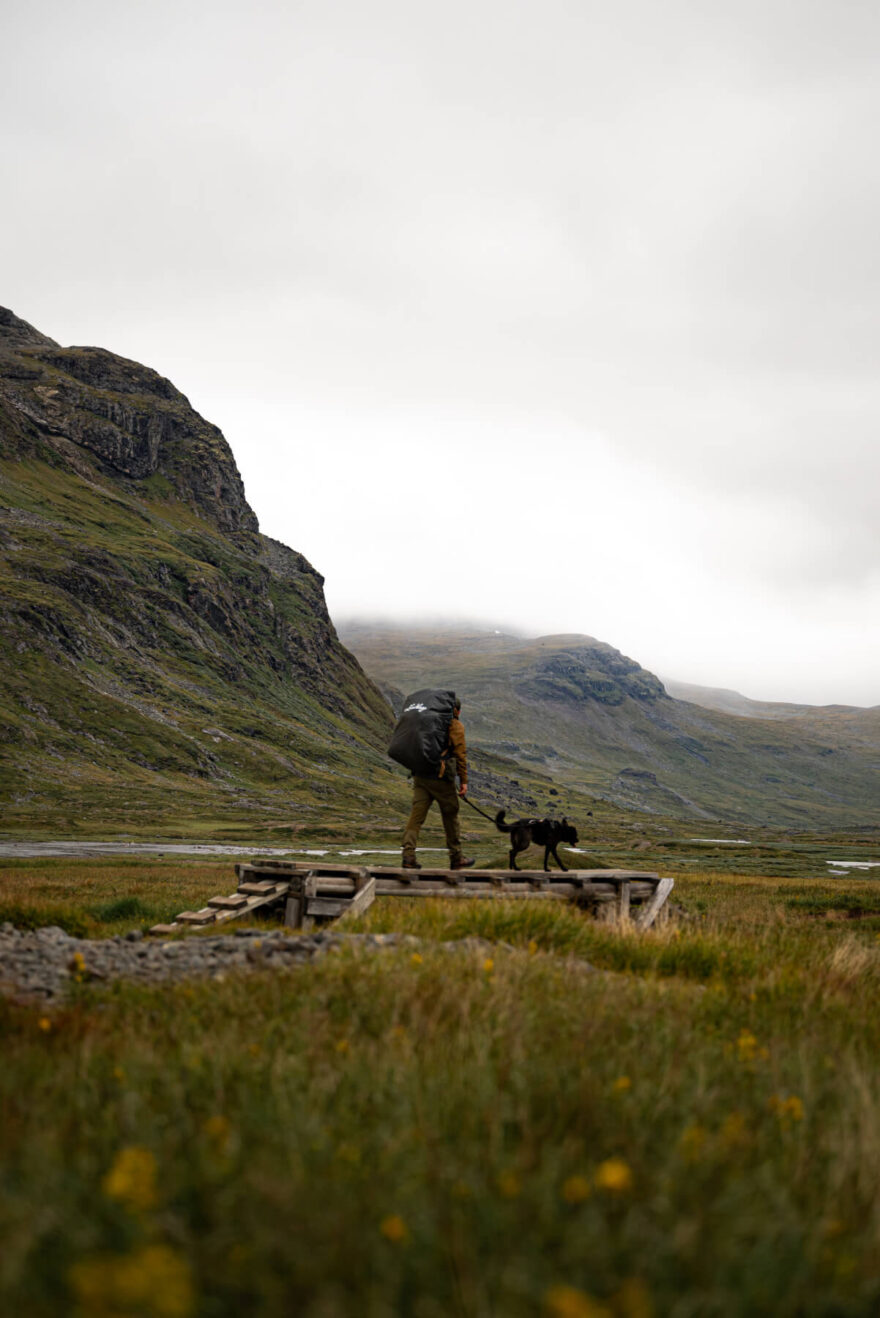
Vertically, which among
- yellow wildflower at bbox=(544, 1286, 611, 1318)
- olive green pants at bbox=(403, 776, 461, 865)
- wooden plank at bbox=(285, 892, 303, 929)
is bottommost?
wooden plank at bbox=(285, 892, 303, 929)

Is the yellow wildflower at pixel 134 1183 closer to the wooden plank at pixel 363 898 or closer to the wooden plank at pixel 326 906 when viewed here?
the wooden plank at pixel 363 898

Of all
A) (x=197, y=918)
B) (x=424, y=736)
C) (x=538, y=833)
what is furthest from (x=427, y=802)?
(x=197, y=918)

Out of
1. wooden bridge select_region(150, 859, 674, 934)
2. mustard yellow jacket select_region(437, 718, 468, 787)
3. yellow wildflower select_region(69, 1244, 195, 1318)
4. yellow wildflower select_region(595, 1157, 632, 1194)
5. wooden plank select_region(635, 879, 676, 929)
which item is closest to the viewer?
yellow wildflower select_region(69, 1244, 195, 1318)

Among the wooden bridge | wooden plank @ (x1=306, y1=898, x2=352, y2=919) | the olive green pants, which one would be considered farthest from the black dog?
wooden plank @ (x1=306, y1=898, x2=352, y2=919)

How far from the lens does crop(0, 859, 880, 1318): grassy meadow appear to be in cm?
210

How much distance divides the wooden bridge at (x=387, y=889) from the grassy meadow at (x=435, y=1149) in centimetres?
718

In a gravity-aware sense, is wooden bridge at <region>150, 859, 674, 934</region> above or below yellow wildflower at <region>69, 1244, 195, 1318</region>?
below

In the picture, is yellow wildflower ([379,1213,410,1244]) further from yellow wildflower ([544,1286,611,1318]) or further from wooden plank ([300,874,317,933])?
wooden plank ([300,874,317,933])

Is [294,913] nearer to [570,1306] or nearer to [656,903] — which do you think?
[656,903]

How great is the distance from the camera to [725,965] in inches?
301

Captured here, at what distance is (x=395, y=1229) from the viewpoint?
2.17 meters

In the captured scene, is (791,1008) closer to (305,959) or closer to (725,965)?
(725,965)

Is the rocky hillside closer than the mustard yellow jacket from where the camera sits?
No

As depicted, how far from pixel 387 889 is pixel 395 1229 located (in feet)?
36.6
